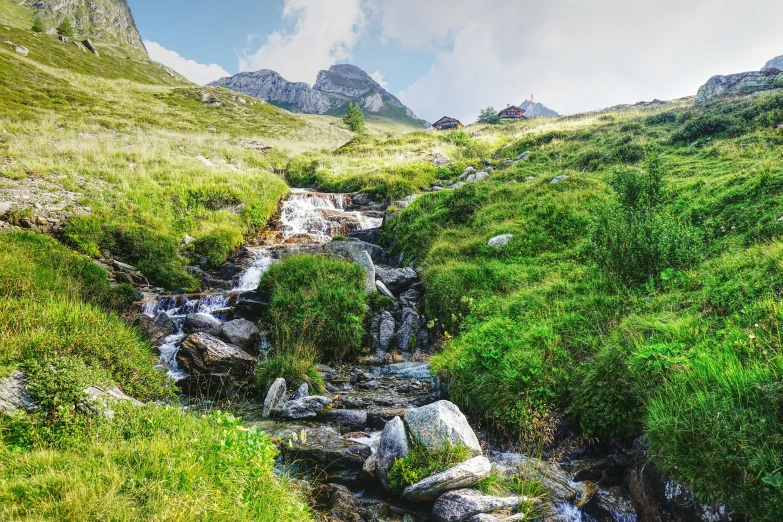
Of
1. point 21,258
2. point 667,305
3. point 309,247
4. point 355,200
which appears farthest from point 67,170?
point 667,305

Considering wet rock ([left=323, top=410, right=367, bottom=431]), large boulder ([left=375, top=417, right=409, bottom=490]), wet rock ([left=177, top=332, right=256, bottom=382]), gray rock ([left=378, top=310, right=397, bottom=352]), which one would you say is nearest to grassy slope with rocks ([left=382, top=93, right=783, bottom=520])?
gray rock ([left=378, top=310, right=397, bottom=352])

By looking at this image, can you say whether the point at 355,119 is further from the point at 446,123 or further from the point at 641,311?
the point at 641,311

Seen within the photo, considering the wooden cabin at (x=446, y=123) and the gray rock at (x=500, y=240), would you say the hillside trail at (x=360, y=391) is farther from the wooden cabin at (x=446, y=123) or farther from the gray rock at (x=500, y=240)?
the wooden cabin at (x=446, y=123)

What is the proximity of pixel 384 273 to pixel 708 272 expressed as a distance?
913 cm

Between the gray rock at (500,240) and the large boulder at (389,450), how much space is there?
27.6 feet

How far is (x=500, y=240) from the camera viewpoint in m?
12.9

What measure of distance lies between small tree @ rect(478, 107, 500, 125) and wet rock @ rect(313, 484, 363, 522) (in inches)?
2659

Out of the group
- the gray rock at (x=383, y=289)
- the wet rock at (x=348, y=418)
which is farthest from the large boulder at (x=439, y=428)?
the gray rock at (x=383, y=289)

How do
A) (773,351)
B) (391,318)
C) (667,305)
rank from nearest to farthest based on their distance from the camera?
(773,351) → (667,305) → (391,318)

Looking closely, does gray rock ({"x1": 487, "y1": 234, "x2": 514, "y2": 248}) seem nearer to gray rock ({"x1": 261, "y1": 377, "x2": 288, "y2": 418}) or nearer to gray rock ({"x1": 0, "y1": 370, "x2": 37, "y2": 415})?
gray rock ({"x1": 261, "y1": 377, "x2": 288, "y2": 418})

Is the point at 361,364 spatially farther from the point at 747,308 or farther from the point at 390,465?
the point at 747,308

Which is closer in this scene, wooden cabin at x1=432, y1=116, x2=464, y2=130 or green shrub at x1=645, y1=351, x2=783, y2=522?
green shrub at x1=645, y1=351, x2=783, y2=522

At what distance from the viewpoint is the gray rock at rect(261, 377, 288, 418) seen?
748 cm

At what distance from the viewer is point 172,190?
727 inches
